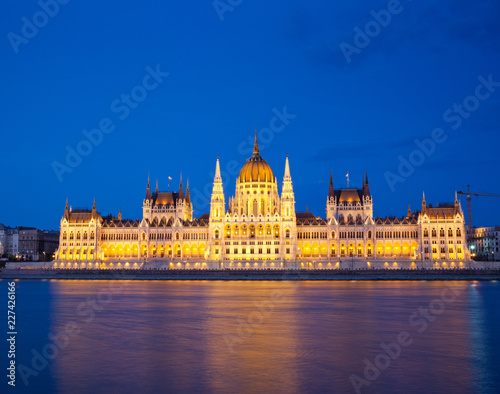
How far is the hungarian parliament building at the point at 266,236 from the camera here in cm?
11794

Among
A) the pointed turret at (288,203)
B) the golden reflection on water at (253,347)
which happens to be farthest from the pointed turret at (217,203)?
the golden reflection on water at (253,347)

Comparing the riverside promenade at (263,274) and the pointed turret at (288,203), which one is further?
the pointed turret at (288,203)

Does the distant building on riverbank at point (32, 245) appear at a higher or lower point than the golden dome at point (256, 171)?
lower

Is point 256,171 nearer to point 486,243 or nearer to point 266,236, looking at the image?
point 266,236

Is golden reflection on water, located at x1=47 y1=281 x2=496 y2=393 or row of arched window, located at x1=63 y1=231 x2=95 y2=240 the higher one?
row of arched window, located at x1=63 y1=231 x2=95 y2=240

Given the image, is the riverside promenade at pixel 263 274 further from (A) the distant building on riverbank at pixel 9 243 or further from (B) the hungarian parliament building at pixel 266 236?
(A) the distant building on riverbank at pixel 9 243

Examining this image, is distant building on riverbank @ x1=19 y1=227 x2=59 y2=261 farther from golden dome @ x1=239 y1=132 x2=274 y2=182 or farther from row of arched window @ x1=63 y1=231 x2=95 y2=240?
golden dome @ x1=239 y1=132 x2=274 y2=182

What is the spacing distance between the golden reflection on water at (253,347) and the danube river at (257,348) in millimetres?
56

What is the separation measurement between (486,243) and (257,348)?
13752 centimetres

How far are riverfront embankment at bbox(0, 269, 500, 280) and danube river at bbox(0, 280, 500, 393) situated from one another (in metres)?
49.7

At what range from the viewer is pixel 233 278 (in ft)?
339

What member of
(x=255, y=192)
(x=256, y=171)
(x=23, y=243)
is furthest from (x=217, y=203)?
(x=23, y=243)

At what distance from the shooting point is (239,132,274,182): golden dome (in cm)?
12825

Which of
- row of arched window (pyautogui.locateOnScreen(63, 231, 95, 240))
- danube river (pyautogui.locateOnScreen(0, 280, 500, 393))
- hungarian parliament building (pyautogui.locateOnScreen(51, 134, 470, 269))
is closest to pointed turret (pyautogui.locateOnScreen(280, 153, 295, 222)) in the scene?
hungarian parliament building (pyautogui.locateOnScreen(51, 134, 470, 269))
